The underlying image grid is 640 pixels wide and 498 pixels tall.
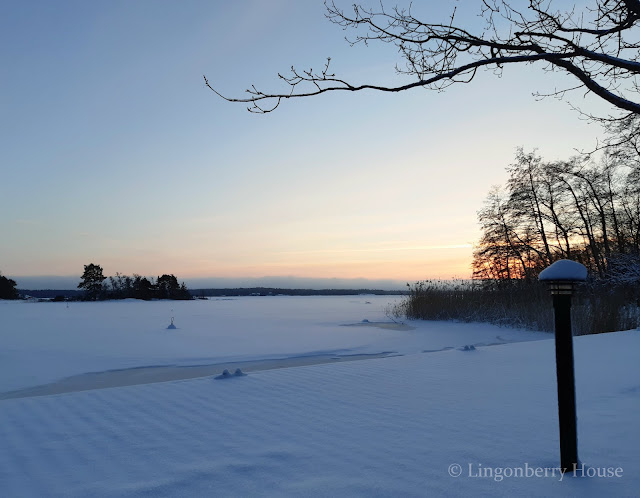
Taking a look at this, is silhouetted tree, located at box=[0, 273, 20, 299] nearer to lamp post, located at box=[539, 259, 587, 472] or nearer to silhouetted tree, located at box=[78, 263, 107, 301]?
silhouetted tree, located at box=[78, 263, 107, 301]

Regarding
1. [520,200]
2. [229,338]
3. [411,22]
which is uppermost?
[520,200]

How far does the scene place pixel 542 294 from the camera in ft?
42.1

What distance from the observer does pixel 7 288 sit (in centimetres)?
4103

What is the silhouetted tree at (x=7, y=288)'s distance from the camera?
40562 mm

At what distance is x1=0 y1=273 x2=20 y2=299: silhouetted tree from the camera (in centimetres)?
4056

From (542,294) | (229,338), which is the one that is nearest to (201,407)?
(229,338)

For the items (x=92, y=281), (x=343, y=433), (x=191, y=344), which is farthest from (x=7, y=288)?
(x=343, y=433)

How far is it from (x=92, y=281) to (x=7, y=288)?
361 inches

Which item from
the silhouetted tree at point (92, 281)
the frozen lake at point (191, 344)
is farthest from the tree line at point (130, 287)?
the frozen lake at point (191, 344)

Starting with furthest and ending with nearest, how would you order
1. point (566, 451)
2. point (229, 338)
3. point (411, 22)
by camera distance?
point (229, 338) < point (411, 22) < point (566, 451)

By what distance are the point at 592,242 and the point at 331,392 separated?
21.4m

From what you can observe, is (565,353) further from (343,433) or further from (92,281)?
(92,281)

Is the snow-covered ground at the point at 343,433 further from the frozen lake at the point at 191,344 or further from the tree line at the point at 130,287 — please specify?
the tree line at the point at 130,287

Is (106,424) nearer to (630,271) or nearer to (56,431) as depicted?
(56,431)
